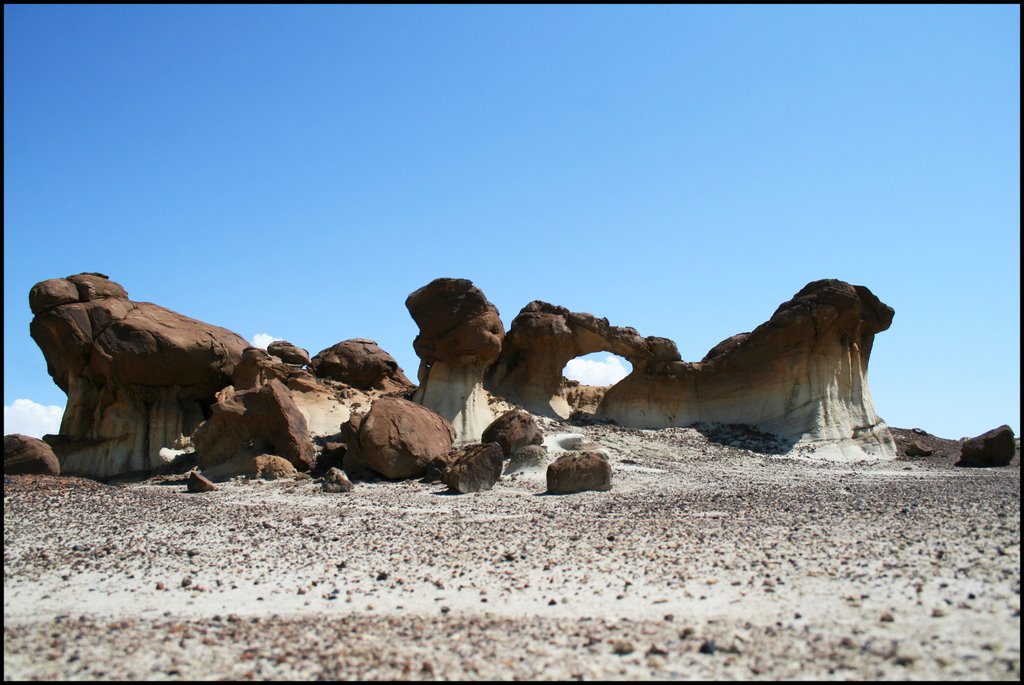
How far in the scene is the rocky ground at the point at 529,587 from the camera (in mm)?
4594

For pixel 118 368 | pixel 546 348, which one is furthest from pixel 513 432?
pixel 118 368

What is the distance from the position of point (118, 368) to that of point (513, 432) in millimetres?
10584

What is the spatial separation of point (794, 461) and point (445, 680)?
16203mm

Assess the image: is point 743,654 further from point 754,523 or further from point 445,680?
point 754,523

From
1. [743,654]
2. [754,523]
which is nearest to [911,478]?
[754,523]

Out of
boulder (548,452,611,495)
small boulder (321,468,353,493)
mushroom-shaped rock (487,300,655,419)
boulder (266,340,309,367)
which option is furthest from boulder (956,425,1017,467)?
boulder (266,340,309,367)

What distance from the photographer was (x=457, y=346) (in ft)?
67.4

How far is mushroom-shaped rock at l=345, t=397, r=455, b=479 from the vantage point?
1522 centimetres

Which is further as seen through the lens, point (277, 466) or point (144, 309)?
point (144, 309)

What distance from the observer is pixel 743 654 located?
4570 mm

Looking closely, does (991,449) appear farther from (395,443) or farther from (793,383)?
(395,443)

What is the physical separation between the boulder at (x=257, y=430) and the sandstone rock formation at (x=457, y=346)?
187 inches

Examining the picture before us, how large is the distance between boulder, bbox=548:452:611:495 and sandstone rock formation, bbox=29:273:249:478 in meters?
12.1

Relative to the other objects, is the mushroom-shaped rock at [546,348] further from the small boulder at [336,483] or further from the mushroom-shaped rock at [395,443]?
the small boulder at [336,483]
